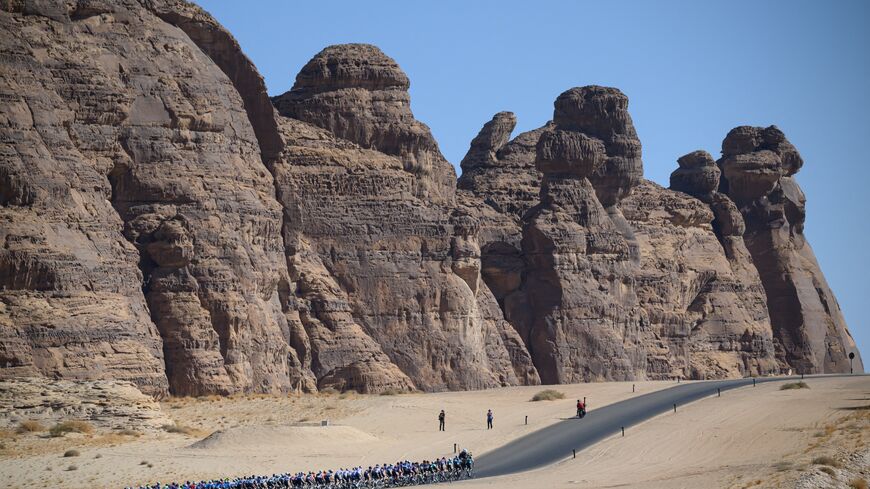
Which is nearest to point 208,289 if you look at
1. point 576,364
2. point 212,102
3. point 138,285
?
point 138,285

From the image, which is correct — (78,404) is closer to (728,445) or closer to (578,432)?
(578,432)

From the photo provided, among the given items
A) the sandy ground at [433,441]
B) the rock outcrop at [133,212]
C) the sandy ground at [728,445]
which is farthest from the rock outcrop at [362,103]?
the sandy ground at [728,445]

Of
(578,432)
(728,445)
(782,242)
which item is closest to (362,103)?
(578,432)

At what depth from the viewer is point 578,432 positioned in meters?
62.5

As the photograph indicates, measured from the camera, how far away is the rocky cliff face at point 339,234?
200 ft

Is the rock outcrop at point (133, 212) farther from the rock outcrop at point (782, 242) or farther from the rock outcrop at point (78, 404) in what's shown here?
the rock outcrop at point (782, 242)

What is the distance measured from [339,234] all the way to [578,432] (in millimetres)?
16617

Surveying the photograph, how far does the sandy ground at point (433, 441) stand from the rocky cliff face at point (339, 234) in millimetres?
3228

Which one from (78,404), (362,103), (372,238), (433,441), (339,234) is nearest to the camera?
(78,404)

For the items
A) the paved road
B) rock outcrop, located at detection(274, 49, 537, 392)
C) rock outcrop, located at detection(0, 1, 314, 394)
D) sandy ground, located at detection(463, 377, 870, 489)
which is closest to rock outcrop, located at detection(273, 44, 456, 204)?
rock outcrop, located at detection(274, 49, 537, 392)

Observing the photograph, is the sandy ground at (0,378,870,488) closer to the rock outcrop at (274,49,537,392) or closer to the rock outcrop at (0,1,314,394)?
the rock outcrop at (0,1,314,394)

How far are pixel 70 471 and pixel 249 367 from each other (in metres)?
15.8

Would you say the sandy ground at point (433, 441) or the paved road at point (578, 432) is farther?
the paved road at point (578, 432)

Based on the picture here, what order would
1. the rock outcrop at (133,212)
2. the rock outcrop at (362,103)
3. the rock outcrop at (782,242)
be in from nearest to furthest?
the rock outcrop at (133,212), the rock outcrop at (362,103), the rock outcrop at (782,242)
